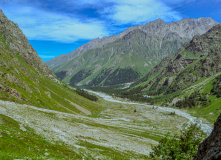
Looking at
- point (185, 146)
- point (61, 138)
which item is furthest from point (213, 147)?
point (61, 138)

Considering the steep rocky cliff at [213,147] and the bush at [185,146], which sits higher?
the steep rocky cliff at [213,147]

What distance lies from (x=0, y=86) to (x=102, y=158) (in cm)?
8319

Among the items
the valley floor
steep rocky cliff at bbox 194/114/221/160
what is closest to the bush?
steep rocky cliff at bbox 194/114/221/160

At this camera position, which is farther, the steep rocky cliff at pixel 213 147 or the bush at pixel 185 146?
the bush at pixel 185 146

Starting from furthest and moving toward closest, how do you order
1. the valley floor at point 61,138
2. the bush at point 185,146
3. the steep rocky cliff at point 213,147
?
the valley floor at point 61,138, the bush at point 185,146, the steep rocky cliff at point 213,147

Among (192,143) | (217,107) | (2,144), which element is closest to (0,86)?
(2,144)

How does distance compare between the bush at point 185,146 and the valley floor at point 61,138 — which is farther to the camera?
the valley floor at point 61,138

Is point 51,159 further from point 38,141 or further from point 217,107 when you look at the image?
point 217,107

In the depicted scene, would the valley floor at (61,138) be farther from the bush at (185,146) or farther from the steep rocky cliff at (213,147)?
the steep rocky cliff at (213,147)

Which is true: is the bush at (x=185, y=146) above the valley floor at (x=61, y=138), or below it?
above

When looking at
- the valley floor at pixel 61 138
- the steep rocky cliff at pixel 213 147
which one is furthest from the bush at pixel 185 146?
the valley floor at pixel 61 138

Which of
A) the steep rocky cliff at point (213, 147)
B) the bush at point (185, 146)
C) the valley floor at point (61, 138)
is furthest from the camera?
the valley floor at point (61, 138)

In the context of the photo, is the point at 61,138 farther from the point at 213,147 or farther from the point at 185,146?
the point at 213,147

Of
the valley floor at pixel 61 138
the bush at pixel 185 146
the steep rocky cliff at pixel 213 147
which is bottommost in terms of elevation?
the valley floor at pixel 61 138
